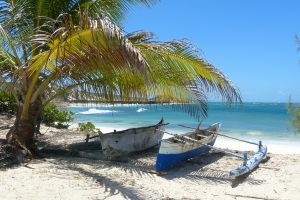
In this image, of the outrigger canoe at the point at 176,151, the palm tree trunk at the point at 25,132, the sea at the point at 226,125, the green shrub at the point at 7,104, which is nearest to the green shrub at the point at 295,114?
the sea at the point at 226,125

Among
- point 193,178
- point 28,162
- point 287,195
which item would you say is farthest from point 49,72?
point 287,195

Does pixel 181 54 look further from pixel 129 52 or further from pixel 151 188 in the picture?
pixel 151 188

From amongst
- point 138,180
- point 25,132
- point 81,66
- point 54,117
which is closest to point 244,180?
point 138,180

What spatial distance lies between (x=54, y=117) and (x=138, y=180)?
880 cm

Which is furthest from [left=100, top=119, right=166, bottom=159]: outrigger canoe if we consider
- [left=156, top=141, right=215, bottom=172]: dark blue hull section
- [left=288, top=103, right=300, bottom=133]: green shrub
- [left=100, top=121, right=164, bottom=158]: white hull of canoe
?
[left=288, top=103, right=300, bottom=133]: green shrub

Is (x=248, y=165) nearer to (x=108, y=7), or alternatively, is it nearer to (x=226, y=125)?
(x=108, y=7)

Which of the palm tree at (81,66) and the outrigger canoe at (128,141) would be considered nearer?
the palm tree at (81,66)

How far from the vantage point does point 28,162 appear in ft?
26.0

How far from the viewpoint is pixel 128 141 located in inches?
362

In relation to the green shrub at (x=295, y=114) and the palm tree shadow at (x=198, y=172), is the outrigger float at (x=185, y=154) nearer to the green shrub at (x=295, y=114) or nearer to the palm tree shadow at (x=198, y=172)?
the palm tree shadow at (x=198, y=172)

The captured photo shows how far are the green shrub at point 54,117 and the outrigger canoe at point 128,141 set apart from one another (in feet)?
18.8

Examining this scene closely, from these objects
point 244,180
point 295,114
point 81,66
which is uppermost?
point 81,66

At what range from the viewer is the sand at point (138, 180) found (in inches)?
242

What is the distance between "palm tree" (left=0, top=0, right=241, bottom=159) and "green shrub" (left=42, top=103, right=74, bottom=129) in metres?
5.69
